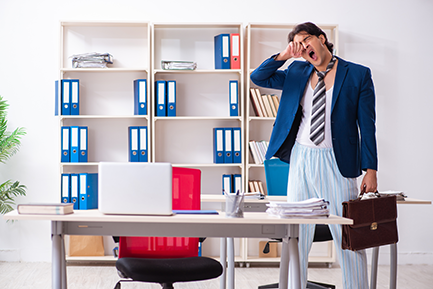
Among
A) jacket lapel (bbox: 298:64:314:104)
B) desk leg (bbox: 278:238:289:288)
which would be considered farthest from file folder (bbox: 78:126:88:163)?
desk leg (bbox: 278:238:289:288)

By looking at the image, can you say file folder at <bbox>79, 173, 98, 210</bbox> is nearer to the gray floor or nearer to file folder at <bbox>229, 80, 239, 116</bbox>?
the gray floor

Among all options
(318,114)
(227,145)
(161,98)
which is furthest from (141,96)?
(318,114)

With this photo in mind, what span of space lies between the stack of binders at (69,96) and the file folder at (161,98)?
2.40 feet

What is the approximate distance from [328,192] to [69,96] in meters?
2.74

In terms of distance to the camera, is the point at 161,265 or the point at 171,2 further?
the point at 171,2

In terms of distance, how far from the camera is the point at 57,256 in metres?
1.55

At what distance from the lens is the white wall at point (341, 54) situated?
13.1 ft

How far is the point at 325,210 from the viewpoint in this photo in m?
1.52

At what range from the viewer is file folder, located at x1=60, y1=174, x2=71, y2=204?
368cm

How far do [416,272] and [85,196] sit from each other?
3101 mm

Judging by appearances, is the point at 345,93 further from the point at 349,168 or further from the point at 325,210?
the point at 325,210

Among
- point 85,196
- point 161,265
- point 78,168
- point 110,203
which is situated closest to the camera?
point 110,203

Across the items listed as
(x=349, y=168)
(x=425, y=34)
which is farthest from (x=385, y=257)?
(x=349, y=168)

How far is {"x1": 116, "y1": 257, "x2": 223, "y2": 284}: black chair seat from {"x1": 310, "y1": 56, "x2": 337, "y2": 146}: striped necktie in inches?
29.9
